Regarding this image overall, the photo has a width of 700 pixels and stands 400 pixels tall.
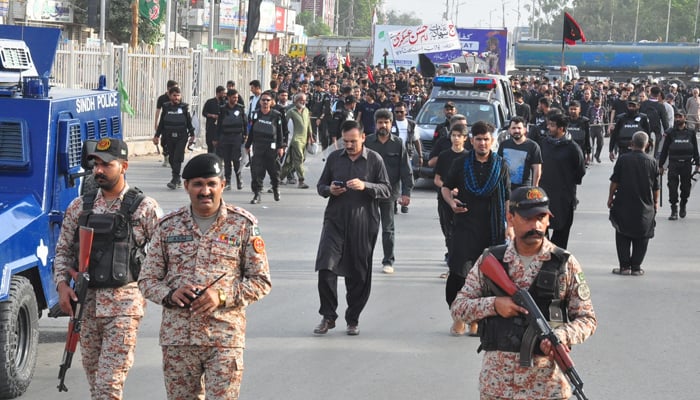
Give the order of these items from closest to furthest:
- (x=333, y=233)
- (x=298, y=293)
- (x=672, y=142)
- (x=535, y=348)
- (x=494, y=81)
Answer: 1. (x=535, y=348)
2. (x=333, y=233)
3. (x=298, y=293)
4. (x=672, y=142)
5. (x=494, y=81)

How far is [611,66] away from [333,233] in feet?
273

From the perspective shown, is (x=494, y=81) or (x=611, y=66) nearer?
(x=494, y=81)

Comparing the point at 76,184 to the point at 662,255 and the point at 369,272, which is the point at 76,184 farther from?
the point at 662,255

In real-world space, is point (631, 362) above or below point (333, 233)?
below

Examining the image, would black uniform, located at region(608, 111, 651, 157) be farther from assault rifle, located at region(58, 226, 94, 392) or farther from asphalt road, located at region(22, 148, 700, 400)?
assault rifle, located at region(58, 226, 94, 392)

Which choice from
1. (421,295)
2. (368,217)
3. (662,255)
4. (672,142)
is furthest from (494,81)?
(368,217)

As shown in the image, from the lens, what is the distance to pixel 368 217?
996 centimetres

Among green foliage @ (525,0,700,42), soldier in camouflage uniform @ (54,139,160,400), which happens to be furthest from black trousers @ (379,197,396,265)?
green foliage @ (525,0,700,42)

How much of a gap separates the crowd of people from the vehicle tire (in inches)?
43.0

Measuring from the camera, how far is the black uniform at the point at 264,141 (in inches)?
720

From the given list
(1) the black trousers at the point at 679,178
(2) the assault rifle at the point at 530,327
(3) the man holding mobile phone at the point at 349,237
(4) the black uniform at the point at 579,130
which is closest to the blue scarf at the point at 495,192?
(3) the man holding mobile phone at the point at 349,237

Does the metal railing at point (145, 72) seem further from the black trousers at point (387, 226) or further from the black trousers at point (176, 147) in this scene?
the black trousers at point (387, 226)

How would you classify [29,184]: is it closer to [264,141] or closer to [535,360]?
[535,360]

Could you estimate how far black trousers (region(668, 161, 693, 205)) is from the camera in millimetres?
18172
